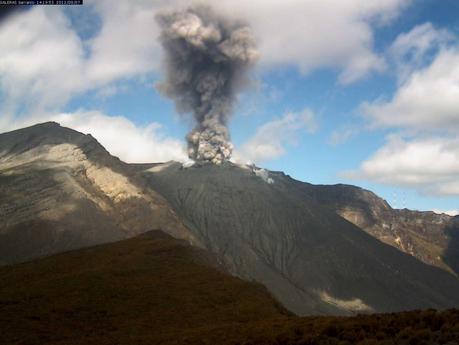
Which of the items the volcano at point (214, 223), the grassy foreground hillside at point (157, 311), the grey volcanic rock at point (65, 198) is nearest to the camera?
the grassy foreground hillside at point (157, 311)

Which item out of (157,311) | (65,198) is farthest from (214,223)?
(157,311)

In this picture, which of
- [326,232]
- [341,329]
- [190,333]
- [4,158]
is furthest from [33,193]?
[341,329]

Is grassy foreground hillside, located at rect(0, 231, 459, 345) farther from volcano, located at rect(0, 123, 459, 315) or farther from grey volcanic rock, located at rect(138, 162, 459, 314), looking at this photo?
grey volcanic rock, located at rect(138, 162, 459, 314)

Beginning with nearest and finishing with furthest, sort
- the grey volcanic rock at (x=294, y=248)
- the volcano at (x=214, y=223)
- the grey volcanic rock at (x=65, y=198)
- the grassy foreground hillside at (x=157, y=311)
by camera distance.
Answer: the grassy foreground hillside at (x=157, y=311) < the grey volcanic rock at (x=65, y=198) < the volcano at (x=214, y=223) < the grey volcanic rock at (x=294, y=248)

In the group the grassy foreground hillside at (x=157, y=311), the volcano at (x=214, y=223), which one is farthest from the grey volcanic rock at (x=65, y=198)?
the grassy foreground hillside at (x=157, y=311)

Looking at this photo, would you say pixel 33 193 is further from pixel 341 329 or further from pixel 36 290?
pixel 341 329

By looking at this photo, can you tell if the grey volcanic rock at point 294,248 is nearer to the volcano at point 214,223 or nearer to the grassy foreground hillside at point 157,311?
the volcano at point 214,223

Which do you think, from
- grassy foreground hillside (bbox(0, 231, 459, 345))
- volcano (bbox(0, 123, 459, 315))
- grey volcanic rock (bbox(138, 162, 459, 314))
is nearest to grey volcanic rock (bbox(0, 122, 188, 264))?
volcano (bbox(0, 123, 459, 315))
